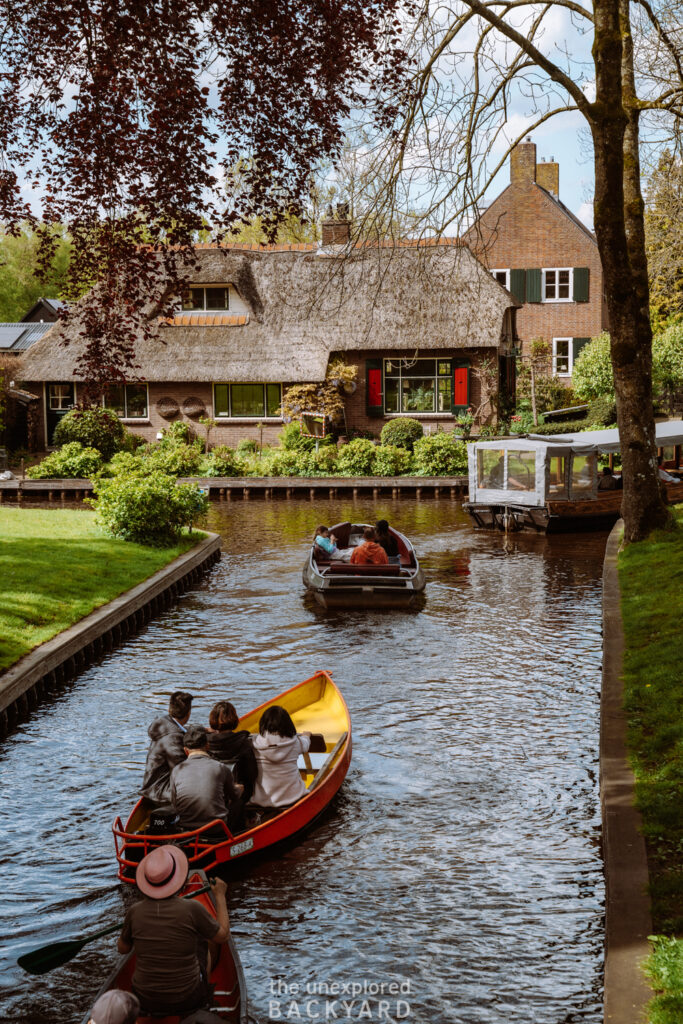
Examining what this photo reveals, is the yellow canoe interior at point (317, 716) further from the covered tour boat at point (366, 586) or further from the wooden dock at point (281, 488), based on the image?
the wooden dock at point (281, 488)

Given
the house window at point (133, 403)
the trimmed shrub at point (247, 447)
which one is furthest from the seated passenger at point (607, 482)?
the house window at point (133, 403)

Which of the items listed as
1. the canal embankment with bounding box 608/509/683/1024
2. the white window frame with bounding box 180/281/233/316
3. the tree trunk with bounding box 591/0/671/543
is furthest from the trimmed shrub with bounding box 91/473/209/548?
the white window frame with bounding box 180/281/233/316

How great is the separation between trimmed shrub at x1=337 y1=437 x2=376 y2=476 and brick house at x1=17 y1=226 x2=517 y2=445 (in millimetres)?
4917

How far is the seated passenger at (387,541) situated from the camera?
19.0 m

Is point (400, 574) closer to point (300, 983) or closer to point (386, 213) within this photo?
point (386, 213)

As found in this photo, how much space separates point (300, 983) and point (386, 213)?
9.93m

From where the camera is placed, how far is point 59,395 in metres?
41.4

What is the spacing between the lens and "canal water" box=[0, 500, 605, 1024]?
6.65m

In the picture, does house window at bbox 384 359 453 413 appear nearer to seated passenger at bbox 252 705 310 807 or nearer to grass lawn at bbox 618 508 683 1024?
grass lawn at bbox 618 508 683 1024

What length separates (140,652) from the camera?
14898mm

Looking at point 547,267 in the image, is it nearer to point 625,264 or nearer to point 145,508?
point 145,508

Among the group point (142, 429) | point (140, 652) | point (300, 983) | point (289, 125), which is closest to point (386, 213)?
point (289, 125)

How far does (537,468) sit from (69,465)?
56.1 feet

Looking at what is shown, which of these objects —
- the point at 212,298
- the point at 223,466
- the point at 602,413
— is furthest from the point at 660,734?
the point at 212,298
